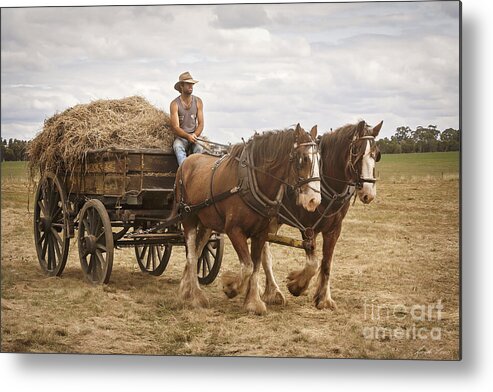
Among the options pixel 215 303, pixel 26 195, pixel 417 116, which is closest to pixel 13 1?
pixel 26 195

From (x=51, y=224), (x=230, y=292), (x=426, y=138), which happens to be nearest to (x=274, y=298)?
(x=230, y=292)

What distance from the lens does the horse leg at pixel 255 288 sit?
18.2 ft

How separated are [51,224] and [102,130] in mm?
1137

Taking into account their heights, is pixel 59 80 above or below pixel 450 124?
above

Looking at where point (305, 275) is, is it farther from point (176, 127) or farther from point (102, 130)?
point (102, 130)

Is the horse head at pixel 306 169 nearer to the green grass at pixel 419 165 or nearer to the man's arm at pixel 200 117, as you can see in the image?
the green grass at pixel 419 165

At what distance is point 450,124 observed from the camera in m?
5.19

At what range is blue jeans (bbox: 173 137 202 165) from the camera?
20.0 feet

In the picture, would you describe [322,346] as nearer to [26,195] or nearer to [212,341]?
[212,341]

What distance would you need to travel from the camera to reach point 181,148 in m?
6.12

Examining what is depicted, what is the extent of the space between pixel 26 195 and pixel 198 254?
1.58 metres

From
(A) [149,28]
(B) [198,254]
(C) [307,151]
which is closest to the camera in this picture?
(C) [307,151]

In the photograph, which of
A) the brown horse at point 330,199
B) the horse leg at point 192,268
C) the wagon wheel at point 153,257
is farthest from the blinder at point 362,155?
the wagon wheel at point 153,257

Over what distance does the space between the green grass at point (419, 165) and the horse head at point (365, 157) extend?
0.06 m
